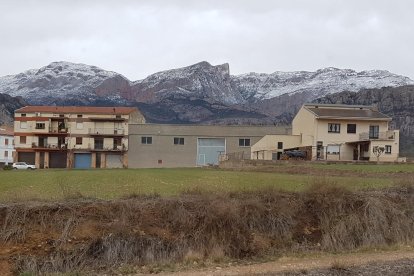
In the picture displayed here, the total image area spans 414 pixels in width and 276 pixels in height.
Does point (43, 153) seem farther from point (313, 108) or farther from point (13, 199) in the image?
point (13, 199)

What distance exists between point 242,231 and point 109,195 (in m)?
5.94

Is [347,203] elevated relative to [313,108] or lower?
lower

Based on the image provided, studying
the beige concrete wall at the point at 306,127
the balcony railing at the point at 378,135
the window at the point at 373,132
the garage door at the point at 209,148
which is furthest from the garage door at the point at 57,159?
the window at the point at 373,132

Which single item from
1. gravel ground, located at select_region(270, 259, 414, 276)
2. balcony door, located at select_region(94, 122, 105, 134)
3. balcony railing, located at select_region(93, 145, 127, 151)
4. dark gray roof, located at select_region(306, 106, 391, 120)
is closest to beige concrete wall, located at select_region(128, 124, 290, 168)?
balcony railing, located at select_region(93, 145, 127, 151)

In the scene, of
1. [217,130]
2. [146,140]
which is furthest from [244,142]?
[146,140]

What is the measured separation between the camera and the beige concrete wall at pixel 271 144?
258 ft

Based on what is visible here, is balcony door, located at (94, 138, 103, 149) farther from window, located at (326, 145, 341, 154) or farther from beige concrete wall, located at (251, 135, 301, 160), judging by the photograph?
window, located at (326, 145, 341, 154)

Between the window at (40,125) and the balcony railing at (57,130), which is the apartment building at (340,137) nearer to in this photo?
the balcony railing at (57,130)

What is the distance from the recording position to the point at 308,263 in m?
17.9

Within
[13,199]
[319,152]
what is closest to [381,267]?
[13,199]

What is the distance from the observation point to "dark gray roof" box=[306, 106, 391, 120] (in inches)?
3017

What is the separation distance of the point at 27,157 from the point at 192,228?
94012mm

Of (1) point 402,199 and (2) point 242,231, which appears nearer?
(2) point 242,231

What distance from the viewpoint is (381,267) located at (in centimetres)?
1727
